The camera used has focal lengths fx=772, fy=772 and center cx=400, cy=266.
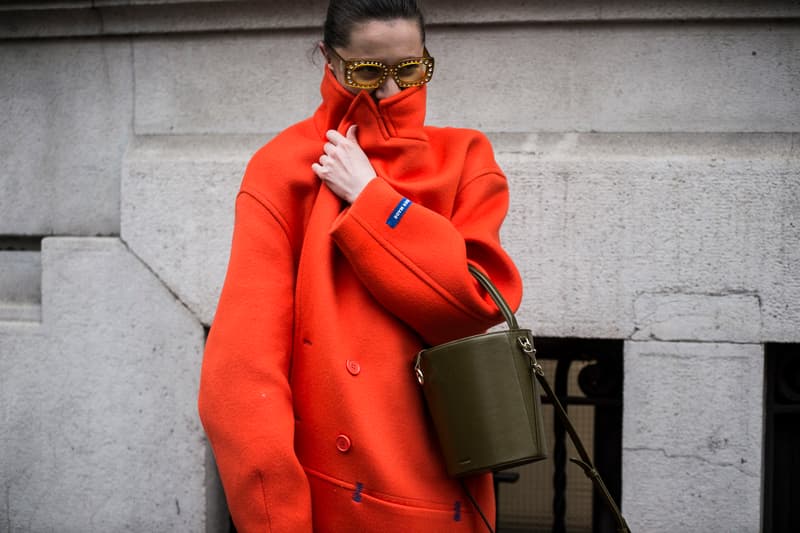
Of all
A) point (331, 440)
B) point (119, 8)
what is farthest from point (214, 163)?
point (331, 440)

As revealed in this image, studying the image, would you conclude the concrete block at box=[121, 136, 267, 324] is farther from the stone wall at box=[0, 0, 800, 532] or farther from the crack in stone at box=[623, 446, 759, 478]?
the crack in stone at box=[623, 446, 759, 478]

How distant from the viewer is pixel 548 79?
3.34 metres

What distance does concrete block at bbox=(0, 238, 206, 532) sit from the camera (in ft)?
11.5

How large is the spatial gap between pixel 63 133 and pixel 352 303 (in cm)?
245

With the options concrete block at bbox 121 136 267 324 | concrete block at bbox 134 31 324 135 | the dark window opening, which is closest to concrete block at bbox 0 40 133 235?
concrete block at bbox 134 31 324 135

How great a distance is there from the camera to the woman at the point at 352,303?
5.81 ft

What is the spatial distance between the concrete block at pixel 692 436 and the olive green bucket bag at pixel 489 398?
1617 mm

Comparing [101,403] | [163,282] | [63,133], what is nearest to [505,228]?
[163,282]

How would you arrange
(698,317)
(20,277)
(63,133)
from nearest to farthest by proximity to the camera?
(698,317), (63,133), (20,277)

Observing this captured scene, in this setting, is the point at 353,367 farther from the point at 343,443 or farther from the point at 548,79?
the point at 548,79

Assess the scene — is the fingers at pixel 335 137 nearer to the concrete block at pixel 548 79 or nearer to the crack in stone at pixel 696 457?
the concrete block at pixel 548 79

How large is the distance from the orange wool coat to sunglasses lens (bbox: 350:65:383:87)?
0.03m

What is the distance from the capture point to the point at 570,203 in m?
3.24

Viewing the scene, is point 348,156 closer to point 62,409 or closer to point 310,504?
point 310,504
